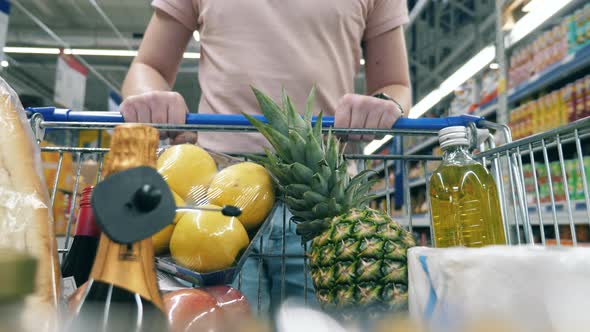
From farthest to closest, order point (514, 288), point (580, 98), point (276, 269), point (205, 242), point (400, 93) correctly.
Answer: point (580, 98)
point (400, 93)
point (276, 269)
point (205, 242)
point (514, 288)

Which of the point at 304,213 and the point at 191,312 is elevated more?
the point at 304,213

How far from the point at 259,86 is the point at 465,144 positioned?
2.29 ft

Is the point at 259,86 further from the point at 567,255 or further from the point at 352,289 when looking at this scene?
the point at 567,255

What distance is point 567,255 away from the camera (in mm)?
383

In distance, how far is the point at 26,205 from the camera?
1.77 feet

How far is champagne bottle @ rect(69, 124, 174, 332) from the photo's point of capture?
0.37m

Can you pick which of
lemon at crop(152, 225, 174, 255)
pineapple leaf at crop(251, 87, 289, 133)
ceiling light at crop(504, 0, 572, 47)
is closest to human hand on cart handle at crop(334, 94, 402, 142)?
pineapple leaf at crop(251, 87, 289, 133)

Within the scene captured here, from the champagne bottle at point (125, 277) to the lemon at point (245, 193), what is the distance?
297mm

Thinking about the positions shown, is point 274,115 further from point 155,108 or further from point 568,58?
point 568,58

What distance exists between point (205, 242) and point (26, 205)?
0.77 feet

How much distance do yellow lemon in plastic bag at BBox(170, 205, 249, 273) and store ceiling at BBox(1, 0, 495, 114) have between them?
5.34 metres

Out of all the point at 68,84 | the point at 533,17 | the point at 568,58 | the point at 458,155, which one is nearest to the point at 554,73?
the point at 568,58

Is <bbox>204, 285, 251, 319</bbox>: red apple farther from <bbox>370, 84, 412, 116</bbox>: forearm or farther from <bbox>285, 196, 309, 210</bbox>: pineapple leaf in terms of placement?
<bbox>370, 84, 412, 116</bbox>: forearm

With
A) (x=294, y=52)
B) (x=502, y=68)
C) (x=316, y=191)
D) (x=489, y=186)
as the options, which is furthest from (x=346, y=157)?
(x=502, y=68)
